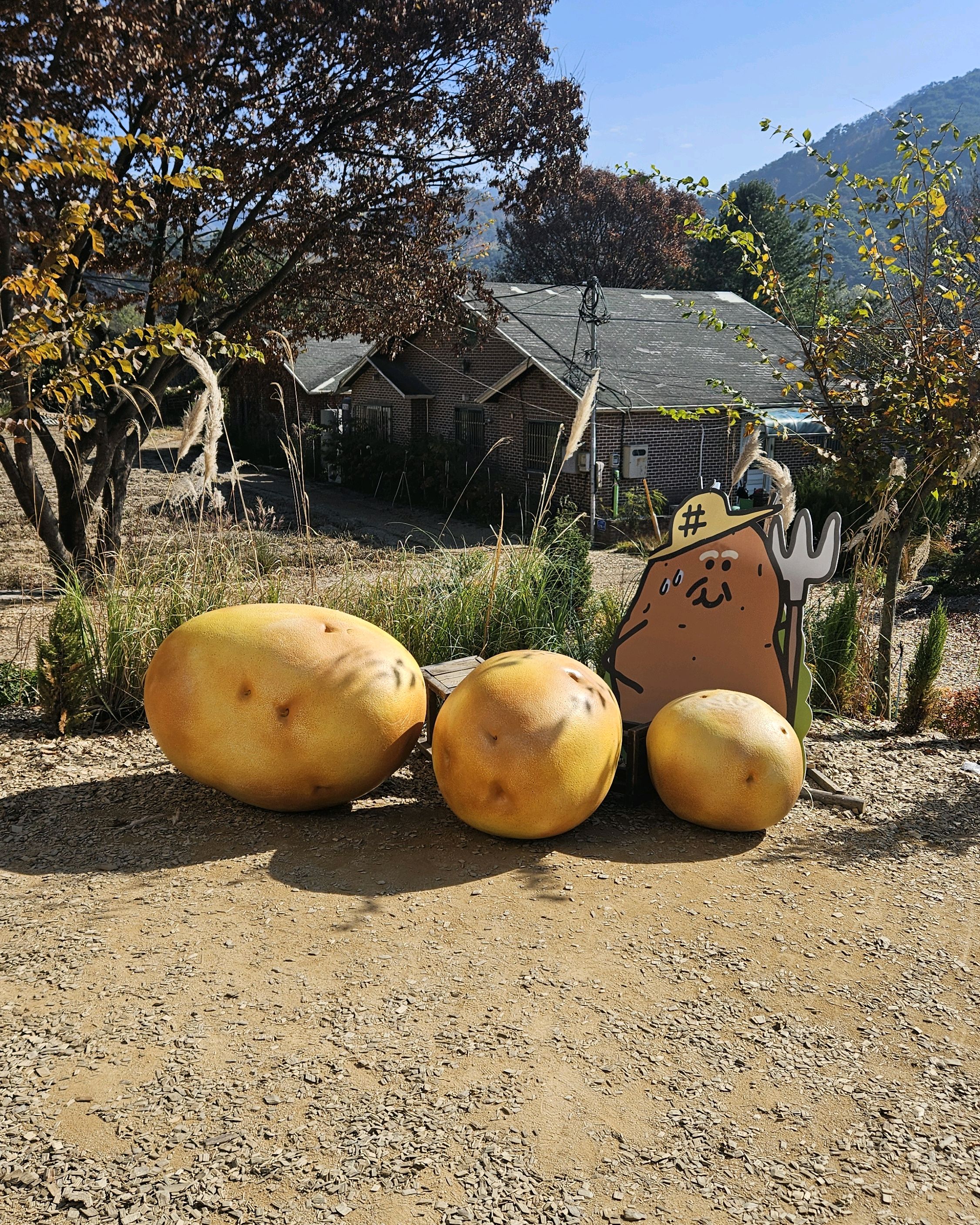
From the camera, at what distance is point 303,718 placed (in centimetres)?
415

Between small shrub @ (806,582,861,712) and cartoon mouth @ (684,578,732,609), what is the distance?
1731 mm

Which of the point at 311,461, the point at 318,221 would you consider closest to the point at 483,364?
the point at 311,461

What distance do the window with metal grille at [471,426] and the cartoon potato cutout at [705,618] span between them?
18.3 m

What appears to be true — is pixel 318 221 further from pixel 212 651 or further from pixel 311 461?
pixel 311 461

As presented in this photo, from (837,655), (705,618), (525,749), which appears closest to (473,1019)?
(525,749)

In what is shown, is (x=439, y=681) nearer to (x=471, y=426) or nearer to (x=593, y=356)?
(x=593, y=356)

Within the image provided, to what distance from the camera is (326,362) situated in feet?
110

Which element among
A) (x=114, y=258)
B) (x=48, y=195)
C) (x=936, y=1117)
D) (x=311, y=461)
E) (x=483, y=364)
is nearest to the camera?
(x=936, y=1117)

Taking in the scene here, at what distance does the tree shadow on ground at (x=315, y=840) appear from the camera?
394 centimetres

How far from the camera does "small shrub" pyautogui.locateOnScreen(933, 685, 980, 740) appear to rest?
246 inches

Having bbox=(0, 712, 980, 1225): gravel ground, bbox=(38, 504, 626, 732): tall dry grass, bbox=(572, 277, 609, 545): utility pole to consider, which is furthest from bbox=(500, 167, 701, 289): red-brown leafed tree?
bbox=(0, 712, 980, 1225): gravel ground

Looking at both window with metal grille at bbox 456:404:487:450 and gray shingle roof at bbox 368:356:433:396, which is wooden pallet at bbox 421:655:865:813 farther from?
gray shingle roof at bbox 368:356:433:396

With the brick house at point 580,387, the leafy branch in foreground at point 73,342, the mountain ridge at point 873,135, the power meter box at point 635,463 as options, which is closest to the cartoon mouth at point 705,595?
the leafy branch in foreground at point 73,342

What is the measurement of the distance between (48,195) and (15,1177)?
9829 millimetres
